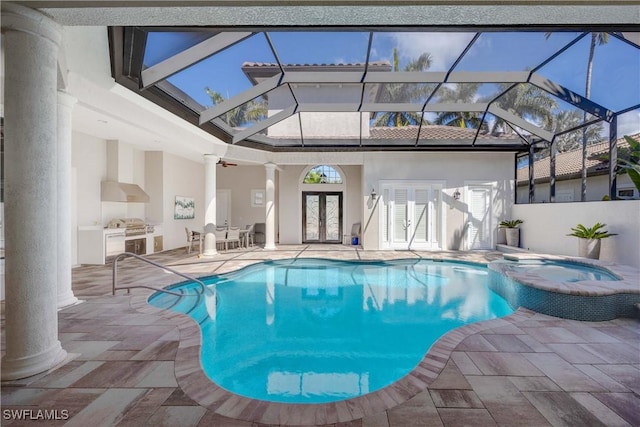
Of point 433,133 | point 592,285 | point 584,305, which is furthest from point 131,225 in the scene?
point 592,285

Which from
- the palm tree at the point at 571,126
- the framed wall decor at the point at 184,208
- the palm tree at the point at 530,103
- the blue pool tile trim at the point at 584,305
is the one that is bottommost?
the blue pool tile trim at the point at 584,305

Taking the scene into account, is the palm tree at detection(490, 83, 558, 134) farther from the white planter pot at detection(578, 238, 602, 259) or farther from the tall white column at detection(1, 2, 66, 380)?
the tall white column at detection(1, 2, 66, 380)

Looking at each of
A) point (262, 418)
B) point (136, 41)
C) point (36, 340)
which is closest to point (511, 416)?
point (262, 418)

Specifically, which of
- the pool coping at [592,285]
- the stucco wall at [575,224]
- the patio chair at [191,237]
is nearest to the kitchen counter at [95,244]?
the patio chair at [191,237]

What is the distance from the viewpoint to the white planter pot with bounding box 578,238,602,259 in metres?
8.19

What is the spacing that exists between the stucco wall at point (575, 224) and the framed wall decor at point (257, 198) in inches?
418

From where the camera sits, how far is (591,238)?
8.22 metres

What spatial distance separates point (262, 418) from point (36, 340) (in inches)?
92.0

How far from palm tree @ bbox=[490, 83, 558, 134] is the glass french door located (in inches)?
285

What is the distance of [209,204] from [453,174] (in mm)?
8799

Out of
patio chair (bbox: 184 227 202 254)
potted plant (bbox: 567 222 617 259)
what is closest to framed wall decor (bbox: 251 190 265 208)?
patio chair (bbox: 184 227 202 254)

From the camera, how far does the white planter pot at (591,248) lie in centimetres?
819

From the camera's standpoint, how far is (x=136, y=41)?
4730 millimetres

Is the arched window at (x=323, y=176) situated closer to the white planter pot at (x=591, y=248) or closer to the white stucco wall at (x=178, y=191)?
the white stucco wall at (x=178, y=191)
